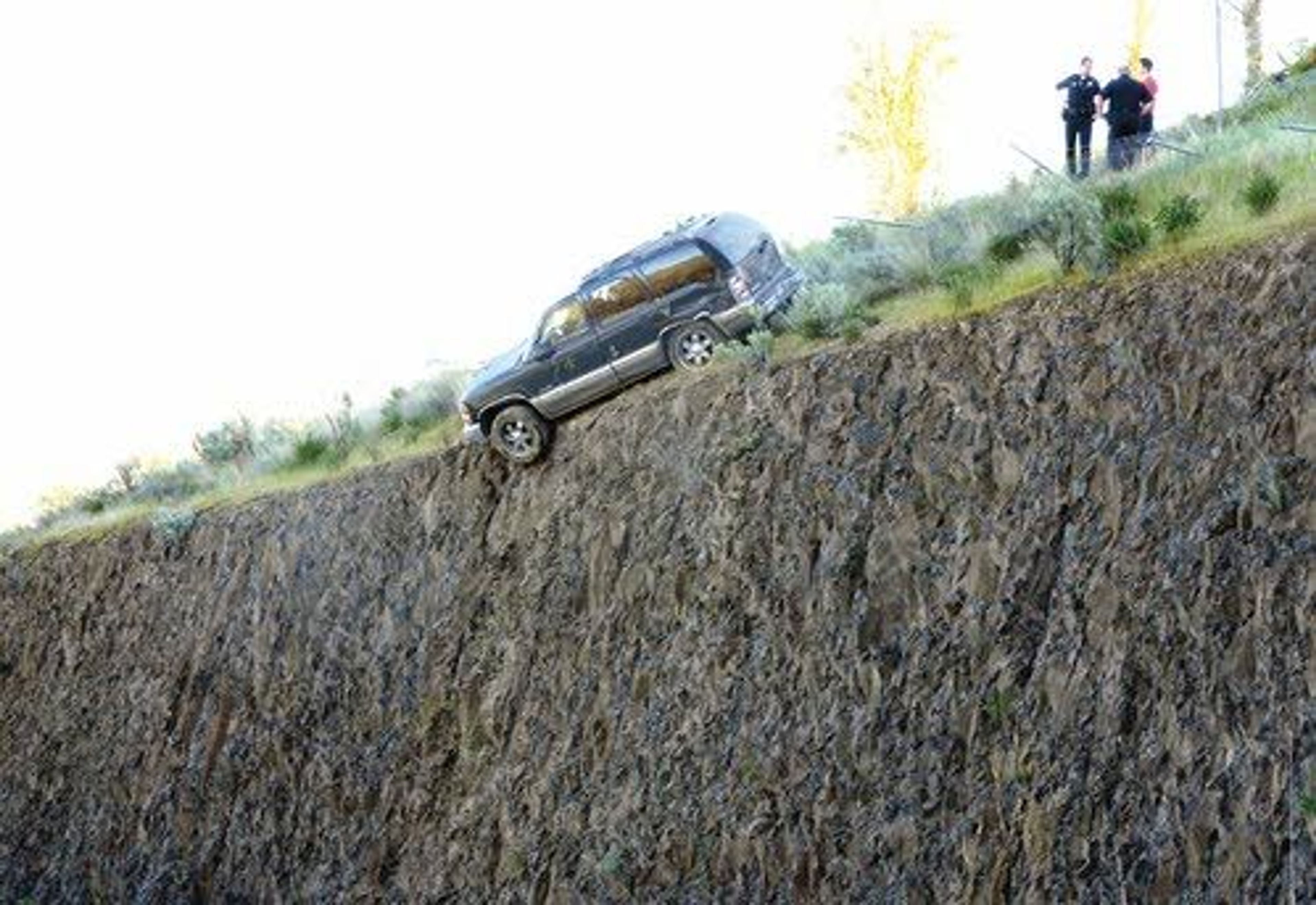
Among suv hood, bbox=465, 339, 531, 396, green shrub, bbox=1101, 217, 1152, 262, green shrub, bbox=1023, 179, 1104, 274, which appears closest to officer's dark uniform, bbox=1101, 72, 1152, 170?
green shrub, bbox=1023, 179, 1104, 274

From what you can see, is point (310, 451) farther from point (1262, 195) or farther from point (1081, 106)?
point (1262, 195)

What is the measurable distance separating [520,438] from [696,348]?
96.7 inches

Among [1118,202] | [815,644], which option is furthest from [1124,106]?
[815,644]

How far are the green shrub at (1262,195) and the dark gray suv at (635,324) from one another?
5.09 meters

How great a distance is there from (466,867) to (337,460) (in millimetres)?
7707

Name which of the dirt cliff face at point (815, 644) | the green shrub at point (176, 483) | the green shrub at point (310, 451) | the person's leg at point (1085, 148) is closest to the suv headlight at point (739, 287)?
the dirt cliff face at point (815, 644)

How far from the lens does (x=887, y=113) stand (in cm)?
2916

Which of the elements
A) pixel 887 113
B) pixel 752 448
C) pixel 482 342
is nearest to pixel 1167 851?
pixel 752 448

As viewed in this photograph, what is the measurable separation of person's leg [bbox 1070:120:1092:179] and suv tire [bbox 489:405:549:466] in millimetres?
7361

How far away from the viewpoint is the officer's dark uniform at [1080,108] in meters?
20.4

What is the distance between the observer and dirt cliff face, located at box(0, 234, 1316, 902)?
1014 cm

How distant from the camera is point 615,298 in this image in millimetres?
17125

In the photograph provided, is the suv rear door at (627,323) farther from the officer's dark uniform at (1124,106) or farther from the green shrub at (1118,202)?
the officer's dark uniform at (1124,106)

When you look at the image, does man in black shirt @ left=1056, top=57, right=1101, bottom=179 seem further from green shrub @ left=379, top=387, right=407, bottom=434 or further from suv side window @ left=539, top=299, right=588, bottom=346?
green shrub @ left=379, top=387, right=407, bottom=434
